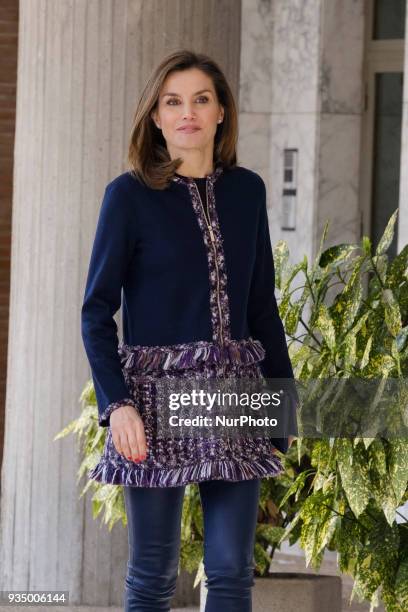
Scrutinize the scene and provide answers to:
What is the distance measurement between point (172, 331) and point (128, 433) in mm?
302

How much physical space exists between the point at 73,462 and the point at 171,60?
2.68 meters

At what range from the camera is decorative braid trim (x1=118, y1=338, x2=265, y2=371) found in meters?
3.48

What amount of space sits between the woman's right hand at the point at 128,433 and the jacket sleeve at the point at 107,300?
0.09ft

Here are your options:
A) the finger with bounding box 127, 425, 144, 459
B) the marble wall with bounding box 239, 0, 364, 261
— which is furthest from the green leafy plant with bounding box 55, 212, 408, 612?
the marble wall with bounding box 239, 0, 364, 261

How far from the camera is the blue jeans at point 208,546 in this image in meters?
3.45

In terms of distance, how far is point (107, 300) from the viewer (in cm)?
348

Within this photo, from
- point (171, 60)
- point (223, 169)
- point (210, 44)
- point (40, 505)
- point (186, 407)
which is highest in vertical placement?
point (210, 44)

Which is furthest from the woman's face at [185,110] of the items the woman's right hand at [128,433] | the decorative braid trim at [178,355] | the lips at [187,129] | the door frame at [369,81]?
the door frame at [369,81]

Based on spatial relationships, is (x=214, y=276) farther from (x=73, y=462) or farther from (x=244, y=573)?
(x=73, y=462)

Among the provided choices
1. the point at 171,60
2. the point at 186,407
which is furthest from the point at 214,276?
the point at 171,60

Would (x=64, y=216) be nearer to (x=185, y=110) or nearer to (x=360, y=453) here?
(x=360, y=453)

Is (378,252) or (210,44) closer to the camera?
(378,252)

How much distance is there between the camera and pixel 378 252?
445cm

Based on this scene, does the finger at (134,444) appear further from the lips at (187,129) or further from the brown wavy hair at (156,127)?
the lips at (187,129)
